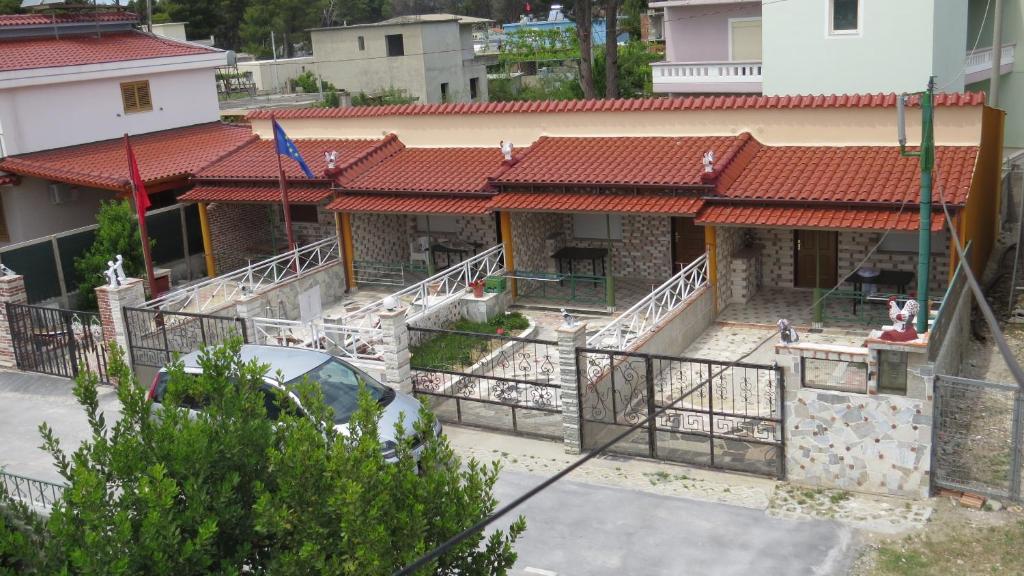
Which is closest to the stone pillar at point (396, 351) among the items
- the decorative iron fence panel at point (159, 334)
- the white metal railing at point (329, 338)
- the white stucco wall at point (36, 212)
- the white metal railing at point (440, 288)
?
the white metal railing at point (329, 338)

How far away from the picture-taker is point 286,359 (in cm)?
1369

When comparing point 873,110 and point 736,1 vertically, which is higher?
point 736,1

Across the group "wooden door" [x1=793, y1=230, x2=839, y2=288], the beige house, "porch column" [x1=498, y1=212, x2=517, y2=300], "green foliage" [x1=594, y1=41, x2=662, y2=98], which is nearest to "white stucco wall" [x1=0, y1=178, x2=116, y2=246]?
A: "porch column" [x1=498, y1=212, x2=517, y2=300]

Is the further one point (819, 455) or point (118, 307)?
point (118, 307)

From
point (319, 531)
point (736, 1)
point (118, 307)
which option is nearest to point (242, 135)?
point (118, 307)

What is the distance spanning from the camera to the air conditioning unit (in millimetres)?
25797

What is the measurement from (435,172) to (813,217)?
813 centimetres

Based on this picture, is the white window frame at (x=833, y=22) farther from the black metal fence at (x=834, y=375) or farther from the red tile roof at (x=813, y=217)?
the black metal fence at (x=834, y=375)

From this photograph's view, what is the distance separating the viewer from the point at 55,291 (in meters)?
21.8

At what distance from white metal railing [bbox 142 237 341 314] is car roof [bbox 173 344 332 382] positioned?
4351 millimetres

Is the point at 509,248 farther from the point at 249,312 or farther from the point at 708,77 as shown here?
the point at 708,77

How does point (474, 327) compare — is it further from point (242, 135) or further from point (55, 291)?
point (242, 135)

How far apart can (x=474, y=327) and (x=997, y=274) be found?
1066 centimetres

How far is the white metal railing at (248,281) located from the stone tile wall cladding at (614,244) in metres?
4.37
